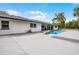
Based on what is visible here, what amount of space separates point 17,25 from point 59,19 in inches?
179

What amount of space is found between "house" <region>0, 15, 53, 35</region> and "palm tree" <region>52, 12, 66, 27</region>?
1.47ft

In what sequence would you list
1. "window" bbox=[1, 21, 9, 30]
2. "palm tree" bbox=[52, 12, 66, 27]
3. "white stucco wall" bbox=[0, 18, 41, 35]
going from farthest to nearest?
"white stucco wall" bbox=[0, 18, 41, 35] → "window" bbox=[1, 21, 9, 30] → "palm tree" bbox=[52, 12, 66, 27]

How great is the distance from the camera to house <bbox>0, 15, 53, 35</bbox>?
928 centimetres

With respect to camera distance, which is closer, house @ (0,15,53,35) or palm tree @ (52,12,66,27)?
palm tree @ (52,12,66,27)

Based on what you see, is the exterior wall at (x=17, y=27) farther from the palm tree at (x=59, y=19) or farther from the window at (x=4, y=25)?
the palm tree at (x=59, y=19)

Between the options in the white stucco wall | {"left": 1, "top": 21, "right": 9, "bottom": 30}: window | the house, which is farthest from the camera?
the white stucco wall

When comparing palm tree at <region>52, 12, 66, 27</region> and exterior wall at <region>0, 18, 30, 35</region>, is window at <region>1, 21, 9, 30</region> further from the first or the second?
palm tree at <region>52, 12, 66, 27</region>

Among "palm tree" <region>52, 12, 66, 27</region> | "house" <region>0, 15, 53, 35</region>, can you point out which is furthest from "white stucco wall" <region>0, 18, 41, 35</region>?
"palm tree" <region>52, 12, 66, 27</region>

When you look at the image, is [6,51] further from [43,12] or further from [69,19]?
[69,19]

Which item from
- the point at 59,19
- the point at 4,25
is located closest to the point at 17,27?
the point at 4,25

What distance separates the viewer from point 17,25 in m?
11.1

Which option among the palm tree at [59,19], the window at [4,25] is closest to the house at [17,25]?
the window at [4,25]

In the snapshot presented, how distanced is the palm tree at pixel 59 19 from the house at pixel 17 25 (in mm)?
449

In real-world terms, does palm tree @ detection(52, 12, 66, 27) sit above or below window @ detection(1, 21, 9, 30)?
above
